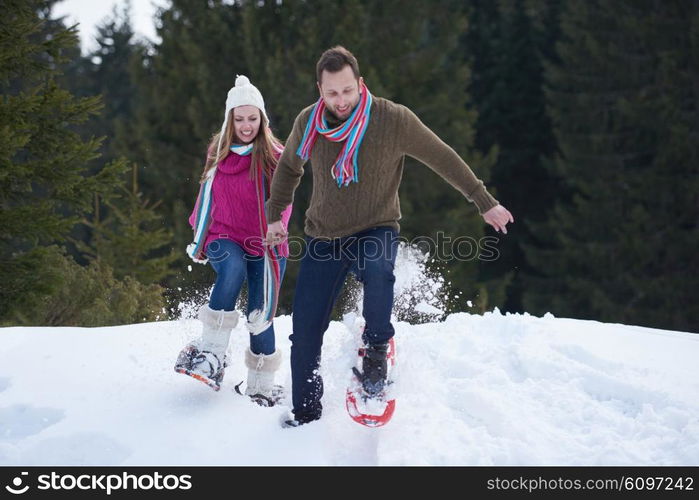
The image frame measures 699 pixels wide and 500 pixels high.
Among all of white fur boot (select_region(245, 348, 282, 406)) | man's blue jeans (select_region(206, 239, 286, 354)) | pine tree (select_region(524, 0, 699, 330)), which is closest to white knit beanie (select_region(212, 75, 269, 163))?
man's blue jeans (select_region(206, 239, 286, 354))

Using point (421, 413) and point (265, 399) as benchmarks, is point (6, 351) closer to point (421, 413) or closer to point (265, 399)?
point (265, 399)

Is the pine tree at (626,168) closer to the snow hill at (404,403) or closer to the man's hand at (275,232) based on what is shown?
the snow hill at (404,403)

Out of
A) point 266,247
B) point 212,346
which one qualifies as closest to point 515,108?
point 266,247

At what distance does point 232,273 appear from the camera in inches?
162

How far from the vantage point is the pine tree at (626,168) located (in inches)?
674

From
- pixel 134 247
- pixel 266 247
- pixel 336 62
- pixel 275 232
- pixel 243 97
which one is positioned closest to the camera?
pixel 336 62

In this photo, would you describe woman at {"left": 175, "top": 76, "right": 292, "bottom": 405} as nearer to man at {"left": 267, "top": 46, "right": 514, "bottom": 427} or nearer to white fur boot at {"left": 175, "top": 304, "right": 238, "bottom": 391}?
white fur boot at {"left": 175, "top": 304, "right": 238, "bottom": 391}

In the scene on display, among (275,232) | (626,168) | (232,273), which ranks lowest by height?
(626,168)

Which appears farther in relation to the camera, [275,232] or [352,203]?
[275,232]

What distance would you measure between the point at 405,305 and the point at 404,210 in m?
9.59

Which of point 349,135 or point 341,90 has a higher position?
point 341,90

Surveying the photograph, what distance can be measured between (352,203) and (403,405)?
107 cm

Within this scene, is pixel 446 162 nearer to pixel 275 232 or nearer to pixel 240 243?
pixel 275 232

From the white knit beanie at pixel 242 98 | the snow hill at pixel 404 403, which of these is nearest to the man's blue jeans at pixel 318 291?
the snow hill at pixel 404 403
